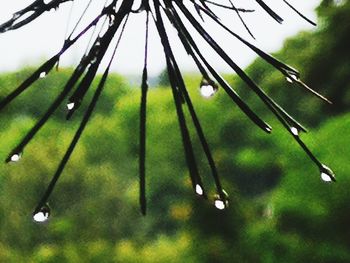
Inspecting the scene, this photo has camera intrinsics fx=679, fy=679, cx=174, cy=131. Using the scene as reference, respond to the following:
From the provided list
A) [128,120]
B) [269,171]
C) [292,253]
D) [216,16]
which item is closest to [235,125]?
[269,171]

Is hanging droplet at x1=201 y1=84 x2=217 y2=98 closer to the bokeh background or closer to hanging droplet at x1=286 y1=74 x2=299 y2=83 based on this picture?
hanging droplet at x1=286 y1=74 x2=299 y2=83

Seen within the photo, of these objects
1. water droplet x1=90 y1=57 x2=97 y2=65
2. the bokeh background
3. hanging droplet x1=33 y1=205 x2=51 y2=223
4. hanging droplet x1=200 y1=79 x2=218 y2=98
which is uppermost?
the bokeh background

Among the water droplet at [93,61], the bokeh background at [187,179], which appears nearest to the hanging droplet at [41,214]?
the water droplet at [93,61]

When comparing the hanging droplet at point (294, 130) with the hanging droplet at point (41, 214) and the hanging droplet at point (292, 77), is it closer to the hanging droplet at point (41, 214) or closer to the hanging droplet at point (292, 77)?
the hanging droplet at point (292, 77)

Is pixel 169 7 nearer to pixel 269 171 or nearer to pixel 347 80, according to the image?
pixel 347 80

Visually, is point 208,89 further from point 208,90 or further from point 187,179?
point 187,179

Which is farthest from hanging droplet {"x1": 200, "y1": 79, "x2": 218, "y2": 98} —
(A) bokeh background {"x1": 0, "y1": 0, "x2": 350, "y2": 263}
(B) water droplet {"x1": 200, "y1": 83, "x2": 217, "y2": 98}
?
(A) bokeh background {"x1": 0, "y1": 0, "x2": 350, "y2": 263}

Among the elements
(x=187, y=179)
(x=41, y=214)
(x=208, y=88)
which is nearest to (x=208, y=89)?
(x=208, y=88)

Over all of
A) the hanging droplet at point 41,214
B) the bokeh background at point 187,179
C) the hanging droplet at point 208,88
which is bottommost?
the hanging droplet at point 41,214
